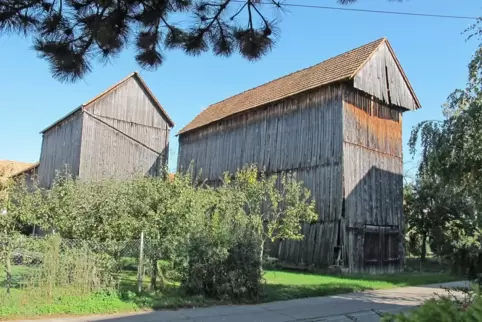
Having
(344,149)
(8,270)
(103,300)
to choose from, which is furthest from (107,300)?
(344,149)

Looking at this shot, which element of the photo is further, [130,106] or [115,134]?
[130,106]

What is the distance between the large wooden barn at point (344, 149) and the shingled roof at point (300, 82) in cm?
10

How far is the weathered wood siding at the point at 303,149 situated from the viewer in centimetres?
2241

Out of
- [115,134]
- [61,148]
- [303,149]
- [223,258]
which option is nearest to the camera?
[223,258]

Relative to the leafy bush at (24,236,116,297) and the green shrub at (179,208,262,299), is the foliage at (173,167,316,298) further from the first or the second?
the leafy bush at (24,236,116,297)

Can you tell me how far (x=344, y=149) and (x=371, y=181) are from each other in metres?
2.89

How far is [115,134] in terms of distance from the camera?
2889cm

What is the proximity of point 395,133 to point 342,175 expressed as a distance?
19.6ft

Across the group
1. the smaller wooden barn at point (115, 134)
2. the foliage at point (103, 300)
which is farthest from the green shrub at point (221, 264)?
the smaller wooden barn at point (115, 134)

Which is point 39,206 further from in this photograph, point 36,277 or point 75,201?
point 36,277

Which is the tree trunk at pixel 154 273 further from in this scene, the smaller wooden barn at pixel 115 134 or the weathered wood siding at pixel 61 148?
the weathered wood siding at pixel 61 148

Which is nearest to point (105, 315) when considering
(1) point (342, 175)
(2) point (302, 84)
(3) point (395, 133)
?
(1) point (342, 175)

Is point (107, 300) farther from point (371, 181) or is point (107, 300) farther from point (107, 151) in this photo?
point (107, 151)

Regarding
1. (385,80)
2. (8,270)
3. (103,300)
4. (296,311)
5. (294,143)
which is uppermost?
(385,80)
